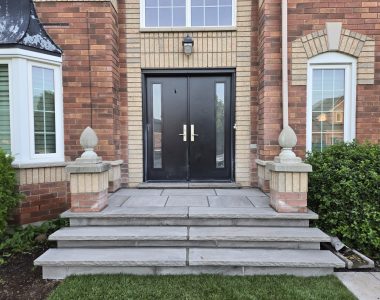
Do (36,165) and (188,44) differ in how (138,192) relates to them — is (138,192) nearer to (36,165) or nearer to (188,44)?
(36,165)

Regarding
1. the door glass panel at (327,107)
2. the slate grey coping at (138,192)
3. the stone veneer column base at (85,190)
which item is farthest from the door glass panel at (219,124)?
the stone veneer column base at (85,190)

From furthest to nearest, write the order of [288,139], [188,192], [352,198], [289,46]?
[188,192], [289,46], [288,139], [352,198]

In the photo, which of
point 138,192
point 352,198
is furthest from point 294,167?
point 138,192

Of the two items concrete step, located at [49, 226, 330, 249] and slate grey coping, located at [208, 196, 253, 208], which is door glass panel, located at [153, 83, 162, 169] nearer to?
slate grey coping, located at [208, 196, 253, 208]

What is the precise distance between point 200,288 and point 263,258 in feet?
2.47

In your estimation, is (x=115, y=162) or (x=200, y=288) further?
(x=115, y=162)

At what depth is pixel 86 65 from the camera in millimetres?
4484

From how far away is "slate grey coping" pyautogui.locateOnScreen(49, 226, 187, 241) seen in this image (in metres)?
3.13

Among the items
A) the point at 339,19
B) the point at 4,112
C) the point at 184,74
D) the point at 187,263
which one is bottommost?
the point at 187,263

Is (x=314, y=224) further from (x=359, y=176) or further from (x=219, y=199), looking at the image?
(x=219, y=199)

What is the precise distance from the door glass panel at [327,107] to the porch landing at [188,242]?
1.78 metres

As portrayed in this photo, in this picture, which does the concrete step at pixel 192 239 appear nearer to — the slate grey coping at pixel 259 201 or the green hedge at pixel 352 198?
the green hedge at pixel 352 198

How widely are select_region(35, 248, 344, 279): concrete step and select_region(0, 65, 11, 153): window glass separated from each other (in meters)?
2.11

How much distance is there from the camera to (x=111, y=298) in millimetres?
2480
